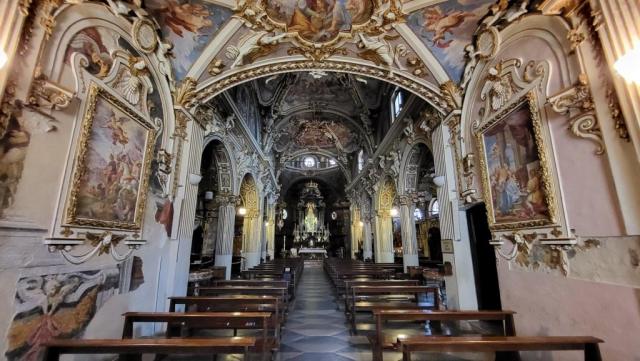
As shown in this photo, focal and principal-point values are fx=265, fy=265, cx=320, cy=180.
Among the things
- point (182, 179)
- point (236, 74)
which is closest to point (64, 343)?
point (182, 179)

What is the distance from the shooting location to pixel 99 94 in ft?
12.6

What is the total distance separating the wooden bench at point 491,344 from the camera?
2277 millimetres

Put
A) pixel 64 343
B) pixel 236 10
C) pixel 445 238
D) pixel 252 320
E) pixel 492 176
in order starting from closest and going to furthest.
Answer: pixel 64 343, pixel 252 320, pixel 492 176, pixel 236 10, pixel 445 238


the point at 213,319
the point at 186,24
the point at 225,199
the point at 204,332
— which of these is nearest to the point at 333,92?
the point at 225,199

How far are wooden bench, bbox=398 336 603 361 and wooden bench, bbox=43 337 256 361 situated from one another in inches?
54.8

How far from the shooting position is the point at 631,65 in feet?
8.02

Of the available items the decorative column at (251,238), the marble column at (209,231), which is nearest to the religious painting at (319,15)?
the decorative column at (251,238)

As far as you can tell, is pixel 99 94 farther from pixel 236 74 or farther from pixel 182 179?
pixel 236 74

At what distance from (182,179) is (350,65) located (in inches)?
188

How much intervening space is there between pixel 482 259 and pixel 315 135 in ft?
49.8

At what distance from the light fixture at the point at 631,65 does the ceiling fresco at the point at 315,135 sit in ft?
48.0

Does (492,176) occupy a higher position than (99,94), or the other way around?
(99,94)

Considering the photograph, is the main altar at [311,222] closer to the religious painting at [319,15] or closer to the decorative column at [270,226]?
the decorative column at [270,226]

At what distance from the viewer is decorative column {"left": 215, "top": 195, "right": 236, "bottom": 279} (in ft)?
32.2
